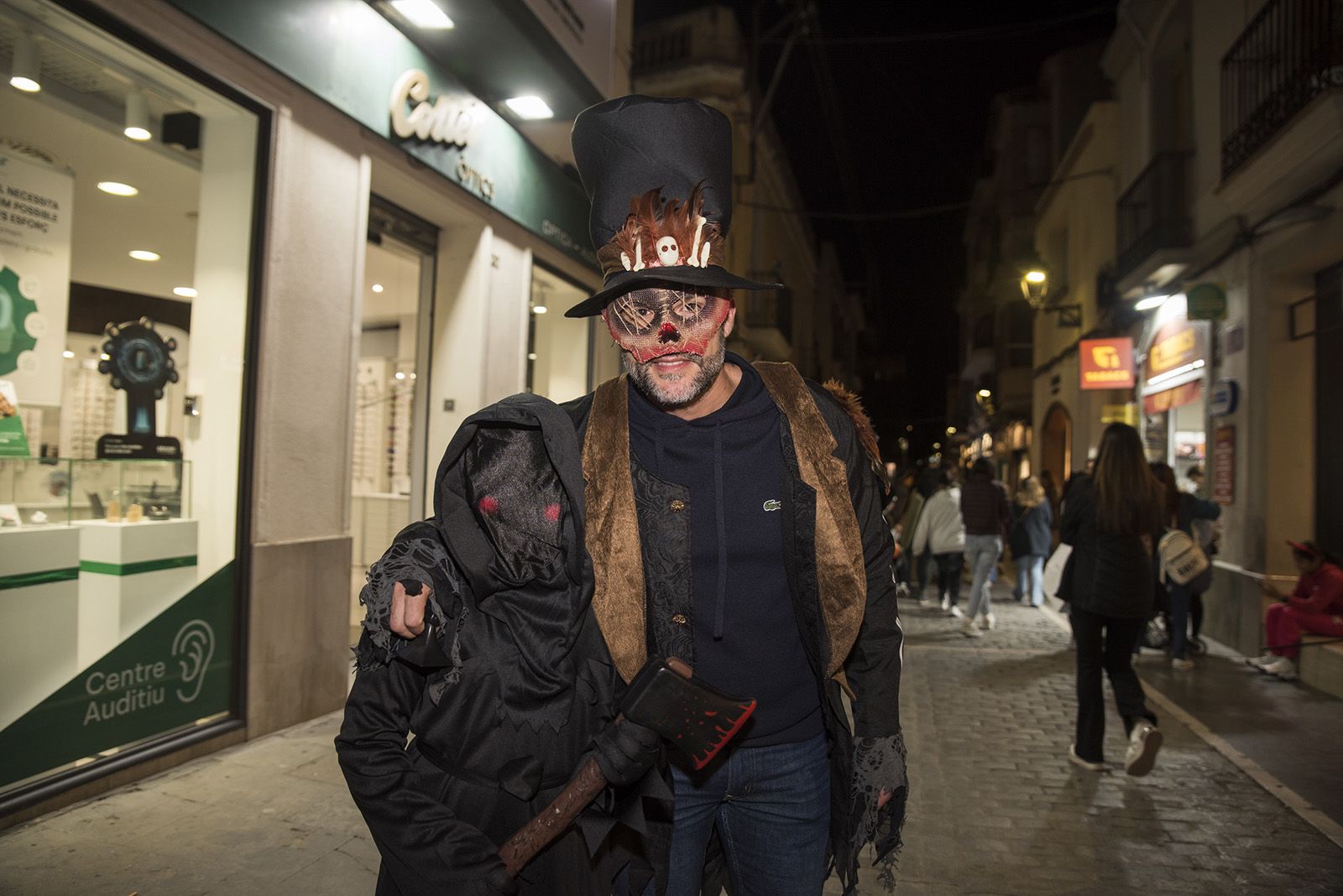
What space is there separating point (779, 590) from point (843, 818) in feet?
1.92

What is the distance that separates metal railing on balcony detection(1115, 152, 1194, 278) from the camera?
1077 cm

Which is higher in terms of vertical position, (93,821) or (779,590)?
(779,590)

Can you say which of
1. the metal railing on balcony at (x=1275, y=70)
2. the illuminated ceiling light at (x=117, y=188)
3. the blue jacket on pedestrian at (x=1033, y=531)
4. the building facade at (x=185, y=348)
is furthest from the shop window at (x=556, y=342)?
the metal railing on balcony at (x=1275, y=70)

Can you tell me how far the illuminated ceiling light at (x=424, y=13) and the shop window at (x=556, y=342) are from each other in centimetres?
291

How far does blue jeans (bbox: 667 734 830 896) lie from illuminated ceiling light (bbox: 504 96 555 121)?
22.4 ft

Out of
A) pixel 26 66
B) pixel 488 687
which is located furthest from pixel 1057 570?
pixel 26 66

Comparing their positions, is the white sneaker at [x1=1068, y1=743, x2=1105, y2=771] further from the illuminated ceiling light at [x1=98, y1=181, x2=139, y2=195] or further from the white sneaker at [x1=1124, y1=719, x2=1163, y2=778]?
the illuminated ceiling light at [x1=98, y1=181, x2=139, y2=195]

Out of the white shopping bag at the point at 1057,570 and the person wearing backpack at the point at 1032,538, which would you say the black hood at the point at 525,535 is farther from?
the person wearing backpack at the point at 1032,538

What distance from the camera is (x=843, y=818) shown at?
81.5 inches

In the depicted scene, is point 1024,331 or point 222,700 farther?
point 1024,331

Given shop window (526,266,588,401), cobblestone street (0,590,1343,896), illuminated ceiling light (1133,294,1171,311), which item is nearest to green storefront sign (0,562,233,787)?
cobblestone street (0,590,1343,896)

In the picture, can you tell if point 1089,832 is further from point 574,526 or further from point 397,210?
point 397,210

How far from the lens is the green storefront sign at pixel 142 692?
12.6ft

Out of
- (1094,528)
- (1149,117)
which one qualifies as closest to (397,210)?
(1094,528)
